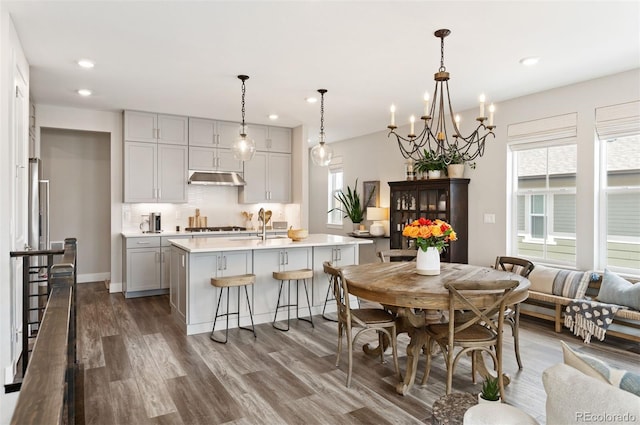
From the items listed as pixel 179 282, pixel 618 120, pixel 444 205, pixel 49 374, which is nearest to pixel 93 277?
pixel 179 282

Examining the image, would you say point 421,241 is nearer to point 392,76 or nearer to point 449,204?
point 392,76

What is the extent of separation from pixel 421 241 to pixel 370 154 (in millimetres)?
4742

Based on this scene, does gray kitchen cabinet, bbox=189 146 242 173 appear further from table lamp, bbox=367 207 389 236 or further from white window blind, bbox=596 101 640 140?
white window blind, bbox=596 101 640 140

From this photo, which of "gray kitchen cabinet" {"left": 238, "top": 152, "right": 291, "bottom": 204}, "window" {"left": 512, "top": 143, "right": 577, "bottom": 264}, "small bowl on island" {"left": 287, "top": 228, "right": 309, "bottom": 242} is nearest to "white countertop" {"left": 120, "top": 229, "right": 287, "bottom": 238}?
"gray kitchen cabinet" {"left": 238, "top": 152, "right": 291, "bottom": 204}

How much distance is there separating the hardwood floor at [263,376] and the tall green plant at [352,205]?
347cm

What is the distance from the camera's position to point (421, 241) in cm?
320

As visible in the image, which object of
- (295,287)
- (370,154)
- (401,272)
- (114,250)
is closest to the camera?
(401,272)

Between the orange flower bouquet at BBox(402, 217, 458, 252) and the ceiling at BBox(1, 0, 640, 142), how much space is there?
1.54m

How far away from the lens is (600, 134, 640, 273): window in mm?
4199

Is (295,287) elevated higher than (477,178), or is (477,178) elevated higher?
(477,178)

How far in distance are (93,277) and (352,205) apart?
15.6 ft

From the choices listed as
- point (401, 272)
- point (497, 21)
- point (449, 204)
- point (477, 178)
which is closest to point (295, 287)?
point (401, 272)

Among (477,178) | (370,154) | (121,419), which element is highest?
(370,154)

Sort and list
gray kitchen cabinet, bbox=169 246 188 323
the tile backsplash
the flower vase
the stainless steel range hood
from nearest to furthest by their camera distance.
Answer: the flower vase
gray kitchen cabinet, bbox=169 246 188 323
the tile backsplash
the stainless steel range hood
